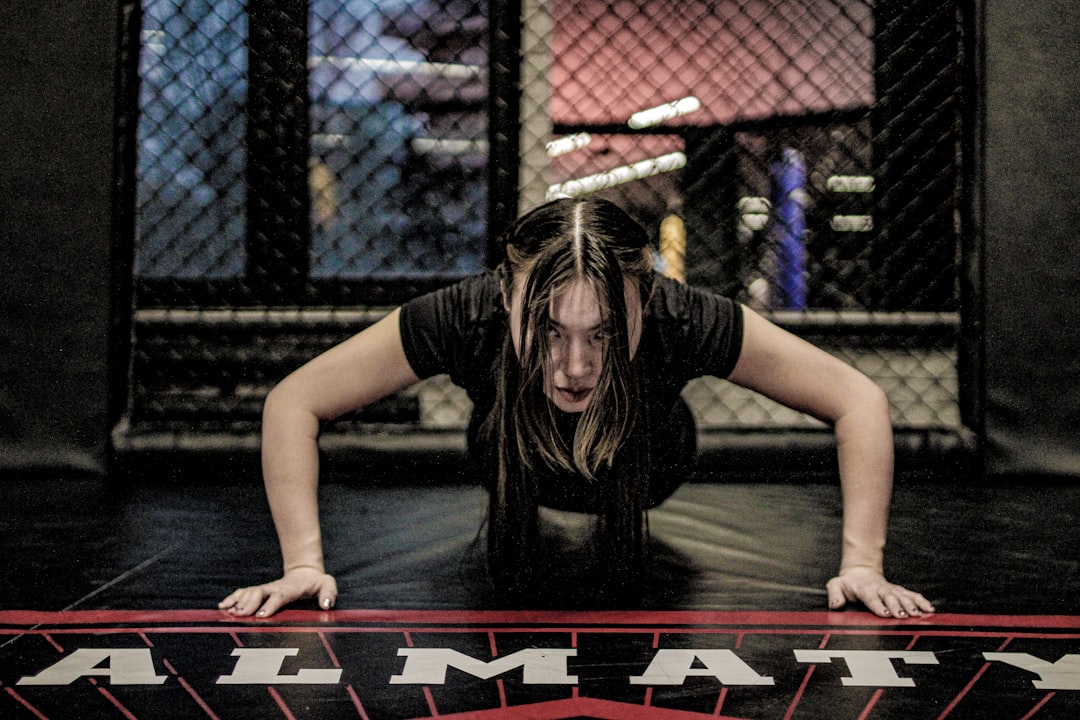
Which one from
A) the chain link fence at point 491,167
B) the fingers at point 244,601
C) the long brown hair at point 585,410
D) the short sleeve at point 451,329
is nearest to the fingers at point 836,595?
the long brown hair at point 585,410

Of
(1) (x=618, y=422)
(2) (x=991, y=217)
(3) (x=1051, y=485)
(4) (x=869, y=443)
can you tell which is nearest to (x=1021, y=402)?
(3) (x=1051, y=485)

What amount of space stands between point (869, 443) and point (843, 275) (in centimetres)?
173

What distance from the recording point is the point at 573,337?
87cm

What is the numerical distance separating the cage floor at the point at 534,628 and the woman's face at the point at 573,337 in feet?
0.76

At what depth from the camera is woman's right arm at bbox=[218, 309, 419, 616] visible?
100 centimetres

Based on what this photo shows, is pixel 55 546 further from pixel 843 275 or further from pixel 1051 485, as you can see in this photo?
pixel 843 275

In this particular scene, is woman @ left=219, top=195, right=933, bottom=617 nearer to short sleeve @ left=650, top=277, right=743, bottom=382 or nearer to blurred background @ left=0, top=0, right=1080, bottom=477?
short sleeve @ left=650, top=277, right=743, bottom=382

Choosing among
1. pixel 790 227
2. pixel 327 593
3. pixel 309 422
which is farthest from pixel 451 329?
pixel 790 227

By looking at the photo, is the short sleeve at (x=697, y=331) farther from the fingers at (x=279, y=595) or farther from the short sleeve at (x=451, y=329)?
the fingers at (x=279, y=595)

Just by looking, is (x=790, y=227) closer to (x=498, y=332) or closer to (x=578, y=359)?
(x=498, y=332)

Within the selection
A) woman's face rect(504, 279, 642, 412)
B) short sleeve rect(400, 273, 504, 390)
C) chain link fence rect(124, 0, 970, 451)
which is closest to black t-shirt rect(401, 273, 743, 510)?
short sleeve rect(400, 273, 504, 390)

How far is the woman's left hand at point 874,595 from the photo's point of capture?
3.08 ft

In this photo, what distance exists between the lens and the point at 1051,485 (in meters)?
1.80

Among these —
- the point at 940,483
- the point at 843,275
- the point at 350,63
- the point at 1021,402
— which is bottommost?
the point at 940,483
